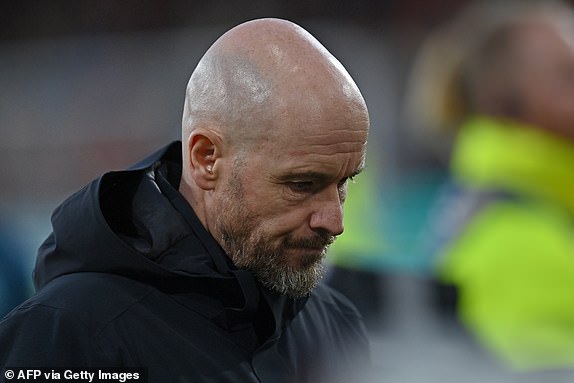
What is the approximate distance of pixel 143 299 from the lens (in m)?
1.74

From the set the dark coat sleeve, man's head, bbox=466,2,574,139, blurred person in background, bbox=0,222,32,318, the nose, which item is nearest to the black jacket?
the dark coat sleeve

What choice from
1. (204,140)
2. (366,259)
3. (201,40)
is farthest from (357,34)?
(204,140)

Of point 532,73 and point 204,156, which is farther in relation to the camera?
point 532,73

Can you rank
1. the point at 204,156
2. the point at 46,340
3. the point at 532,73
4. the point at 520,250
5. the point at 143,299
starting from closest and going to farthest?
the point at 46,340 → the point at 143,299 → the point at 204,156 → the point at 520,250 → the point at 532,73

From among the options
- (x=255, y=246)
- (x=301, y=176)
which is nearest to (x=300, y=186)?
(x=301, y=176)

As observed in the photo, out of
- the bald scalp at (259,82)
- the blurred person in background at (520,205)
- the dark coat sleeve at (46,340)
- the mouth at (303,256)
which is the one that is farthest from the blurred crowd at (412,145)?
the dark coat sleeve at (46,340)

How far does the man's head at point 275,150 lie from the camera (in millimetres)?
1785

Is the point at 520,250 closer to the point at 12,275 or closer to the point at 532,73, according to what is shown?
the point at 532,73

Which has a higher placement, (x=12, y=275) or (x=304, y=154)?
(x=304, y=154)

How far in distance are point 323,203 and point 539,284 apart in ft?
3.97

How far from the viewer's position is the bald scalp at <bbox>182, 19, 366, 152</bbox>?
1790 millimetres

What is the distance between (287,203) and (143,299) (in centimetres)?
31

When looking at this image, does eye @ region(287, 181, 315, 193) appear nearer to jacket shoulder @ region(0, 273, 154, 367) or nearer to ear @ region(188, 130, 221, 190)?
ear @ region(188, 130, 221, 190)

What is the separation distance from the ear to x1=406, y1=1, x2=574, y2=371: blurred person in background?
131 centimetres
